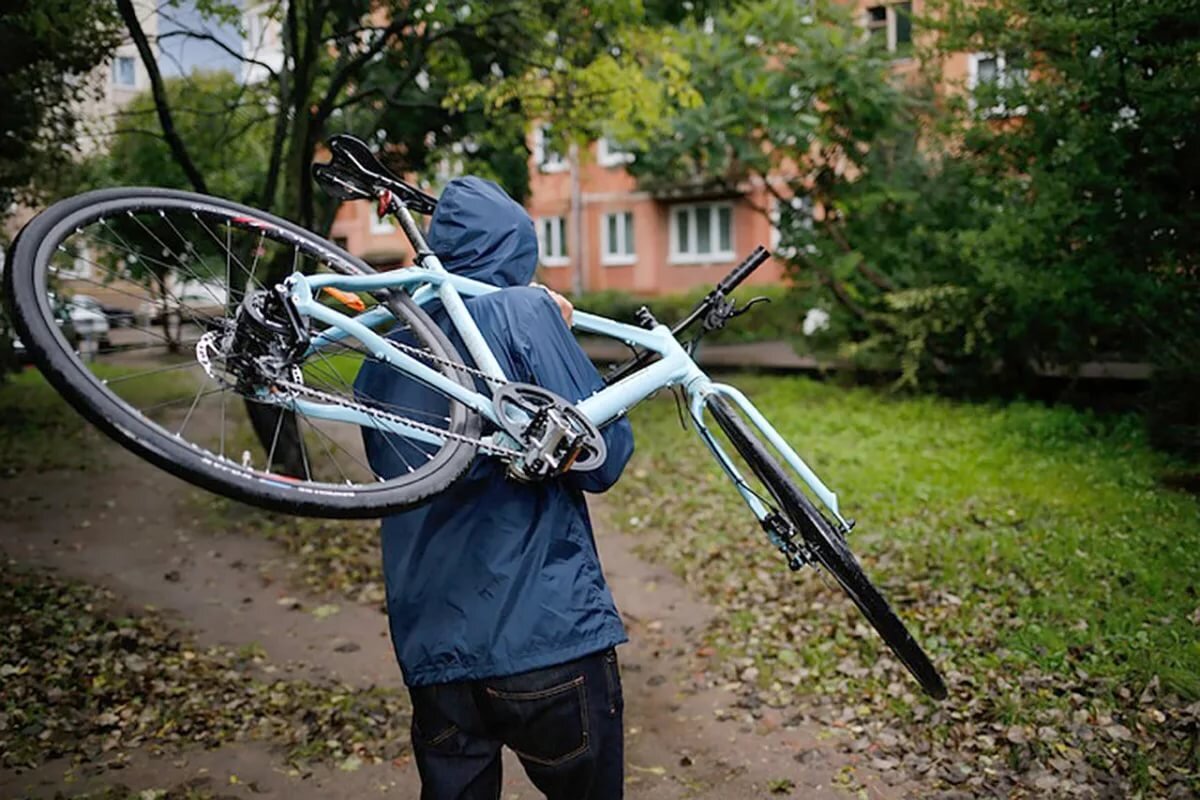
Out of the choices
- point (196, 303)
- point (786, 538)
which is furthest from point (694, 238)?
point (196, 303)

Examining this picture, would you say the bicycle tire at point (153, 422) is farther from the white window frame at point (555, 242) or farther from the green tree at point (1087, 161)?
the white window frame at point (555, 242)

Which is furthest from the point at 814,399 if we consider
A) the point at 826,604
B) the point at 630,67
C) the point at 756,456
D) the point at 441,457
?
the point at 441,457

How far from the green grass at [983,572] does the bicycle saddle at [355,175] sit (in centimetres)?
377

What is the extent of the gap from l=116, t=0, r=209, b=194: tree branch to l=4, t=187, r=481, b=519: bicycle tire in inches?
228

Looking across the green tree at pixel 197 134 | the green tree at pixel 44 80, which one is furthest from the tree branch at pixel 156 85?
the green tree at pixel 197 134

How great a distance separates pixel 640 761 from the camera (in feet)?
17.6

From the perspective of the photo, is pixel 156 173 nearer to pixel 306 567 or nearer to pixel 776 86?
pixel 306 567

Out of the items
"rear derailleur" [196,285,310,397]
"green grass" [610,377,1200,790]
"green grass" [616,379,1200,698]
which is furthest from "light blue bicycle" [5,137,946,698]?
"green grass" [616,379,1200,698]

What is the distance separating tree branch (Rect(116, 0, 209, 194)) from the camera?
770cm

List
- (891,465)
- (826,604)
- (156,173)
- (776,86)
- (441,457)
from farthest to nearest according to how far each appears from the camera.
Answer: (776,86)
(156,173)
(891,465)
(826,604)
(441,457)

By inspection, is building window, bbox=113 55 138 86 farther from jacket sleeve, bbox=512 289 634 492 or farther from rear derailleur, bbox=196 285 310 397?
jacket sleeve, bbox=512 289 634 492

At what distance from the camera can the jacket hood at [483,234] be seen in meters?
2.91

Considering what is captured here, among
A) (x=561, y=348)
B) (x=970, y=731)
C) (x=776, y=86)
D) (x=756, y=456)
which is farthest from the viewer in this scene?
(x=776, y=86)

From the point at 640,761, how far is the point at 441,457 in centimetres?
324
